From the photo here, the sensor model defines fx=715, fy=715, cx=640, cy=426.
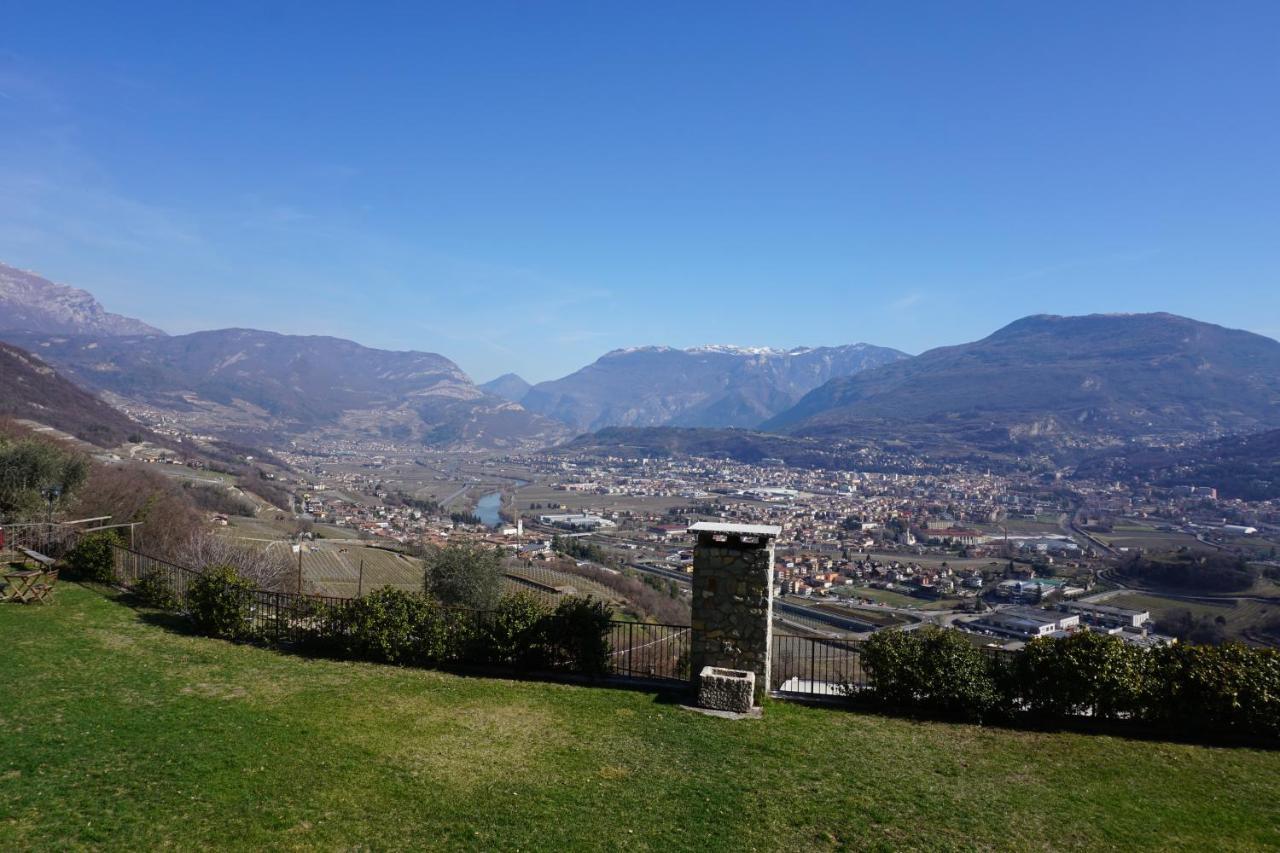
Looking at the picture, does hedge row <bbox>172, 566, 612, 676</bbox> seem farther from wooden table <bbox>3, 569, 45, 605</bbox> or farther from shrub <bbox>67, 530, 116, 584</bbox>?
shrub <bbox>67, 530, 116, 584</bbox>

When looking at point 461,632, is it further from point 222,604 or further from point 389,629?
point 222,604

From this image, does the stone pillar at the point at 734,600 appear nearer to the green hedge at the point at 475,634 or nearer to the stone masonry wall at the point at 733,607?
the stone masonry wall at the point at 733,607

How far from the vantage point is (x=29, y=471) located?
70.1ft

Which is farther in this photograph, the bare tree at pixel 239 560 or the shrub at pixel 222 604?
the bare tree at pixel 239 560

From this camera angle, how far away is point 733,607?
1102 centimetres

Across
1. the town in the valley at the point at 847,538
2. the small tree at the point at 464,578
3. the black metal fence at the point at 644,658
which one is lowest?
the town in the valley at the point at 847,538

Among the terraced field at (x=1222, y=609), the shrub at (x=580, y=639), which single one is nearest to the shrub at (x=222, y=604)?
the shrub at (x=580, y=639)

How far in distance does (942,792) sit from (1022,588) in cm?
4678

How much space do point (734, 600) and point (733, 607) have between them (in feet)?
0.35

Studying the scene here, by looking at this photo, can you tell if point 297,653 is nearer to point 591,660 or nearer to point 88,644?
point 88,644

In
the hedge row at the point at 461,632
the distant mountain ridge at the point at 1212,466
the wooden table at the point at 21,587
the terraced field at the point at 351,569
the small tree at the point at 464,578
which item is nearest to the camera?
the hedge row at the point at 461,632

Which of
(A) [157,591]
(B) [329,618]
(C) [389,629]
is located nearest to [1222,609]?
(C) [389,629]

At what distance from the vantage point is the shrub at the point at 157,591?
14.7 m

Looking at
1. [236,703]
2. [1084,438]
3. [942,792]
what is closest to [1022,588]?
[942,792]
